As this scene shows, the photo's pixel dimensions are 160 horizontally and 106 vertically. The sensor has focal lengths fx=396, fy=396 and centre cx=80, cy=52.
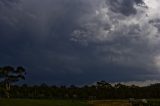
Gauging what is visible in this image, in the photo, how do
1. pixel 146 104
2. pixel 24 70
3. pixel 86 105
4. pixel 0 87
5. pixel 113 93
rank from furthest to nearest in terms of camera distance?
1. pixel 113 93
2. pixel 24 70
3. pixel 0 87
4. pixel 146 104
5. pixel 86 105

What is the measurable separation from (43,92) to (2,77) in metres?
33.9

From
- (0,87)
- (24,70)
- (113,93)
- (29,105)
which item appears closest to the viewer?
(29,105)

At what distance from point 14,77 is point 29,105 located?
236ft

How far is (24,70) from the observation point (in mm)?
168625

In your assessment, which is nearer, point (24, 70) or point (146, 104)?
point (146, 104)

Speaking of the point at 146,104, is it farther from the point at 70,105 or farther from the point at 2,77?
the point at 2,77

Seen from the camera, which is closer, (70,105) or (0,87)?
→ (70,105)

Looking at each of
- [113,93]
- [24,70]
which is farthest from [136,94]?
[24,70]

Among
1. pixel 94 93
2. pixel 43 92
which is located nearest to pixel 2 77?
pixel 43 92

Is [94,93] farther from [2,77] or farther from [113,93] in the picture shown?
[2,77]

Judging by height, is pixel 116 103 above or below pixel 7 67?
below

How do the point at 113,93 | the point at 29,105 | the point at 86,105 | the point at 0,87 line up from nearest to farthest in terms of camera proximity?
the point at 29,105, the point at 86,105, the point at 0,87, the point at 113,93

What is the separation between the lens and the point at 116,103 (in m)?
100

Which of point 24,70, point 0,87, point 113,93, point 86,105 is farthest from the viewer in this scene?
point 113,93
